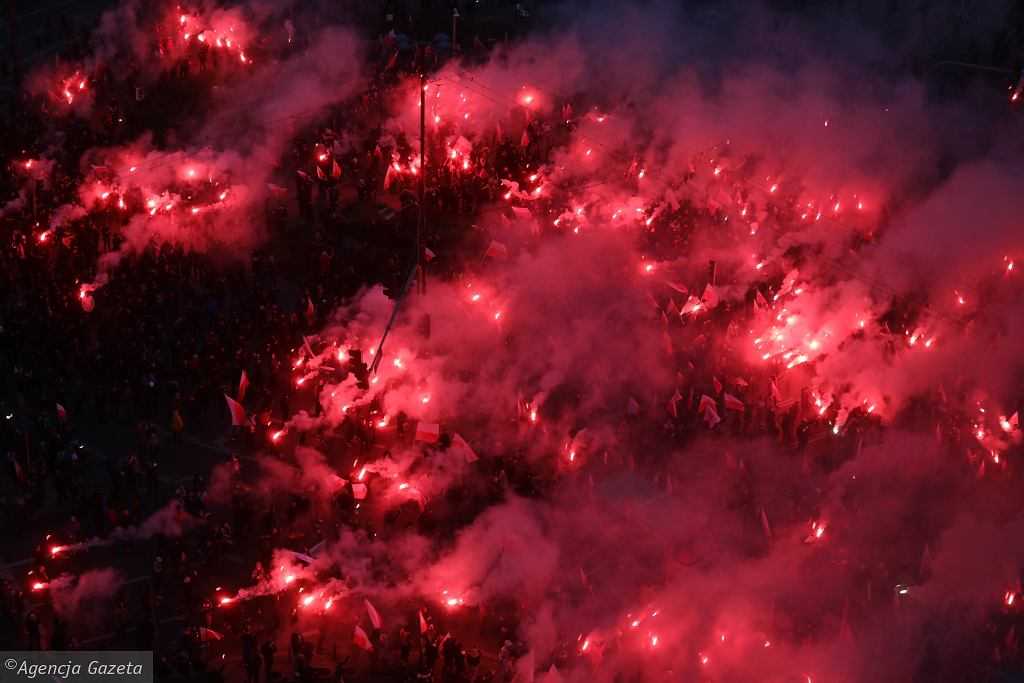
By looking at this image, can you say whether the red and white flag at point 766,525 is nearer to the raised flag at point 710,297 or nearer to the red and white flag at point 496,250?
the raised flag at point 710,297

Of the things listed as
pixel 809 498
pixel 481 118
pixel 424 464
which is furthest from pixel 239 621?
pixel 481 118

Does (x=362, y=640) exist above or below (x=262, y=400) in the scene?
below

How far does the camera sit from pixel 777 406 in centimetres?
1345

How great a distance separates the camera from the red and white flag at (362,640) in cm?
1030

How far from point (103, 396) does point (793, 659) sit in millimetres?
8773

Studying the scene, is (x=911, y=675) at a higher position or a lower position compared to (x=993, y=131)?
lower

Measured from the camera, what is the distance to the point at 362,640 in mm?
10320

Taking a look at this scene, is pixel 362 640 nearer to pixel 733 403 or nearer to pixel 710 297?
pixel 733 403

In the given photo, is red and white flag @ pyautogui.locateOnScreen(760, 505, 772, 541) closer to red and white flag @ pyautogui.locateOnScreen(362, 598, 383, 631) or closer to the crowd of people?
A: the crowd of people

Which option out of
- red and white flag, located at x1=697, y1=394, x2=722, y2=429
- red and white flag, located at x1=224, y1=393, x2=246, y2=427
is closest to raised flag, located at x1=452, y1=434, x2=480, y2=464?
red and white flag, located at x1=224, y1=393, x2=246, y2=427

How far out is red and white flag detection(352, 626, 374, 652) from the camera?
10.3m

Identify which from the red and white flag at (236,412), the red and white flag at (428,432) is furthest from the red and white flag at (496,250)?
the red and white flag at (236,412)

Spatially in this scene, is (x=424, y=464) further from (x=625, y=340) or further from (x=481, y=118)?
(x=481, y=118)

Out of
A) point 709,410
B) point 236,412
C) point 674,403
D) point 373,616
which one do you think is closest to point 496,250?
point 674,403
